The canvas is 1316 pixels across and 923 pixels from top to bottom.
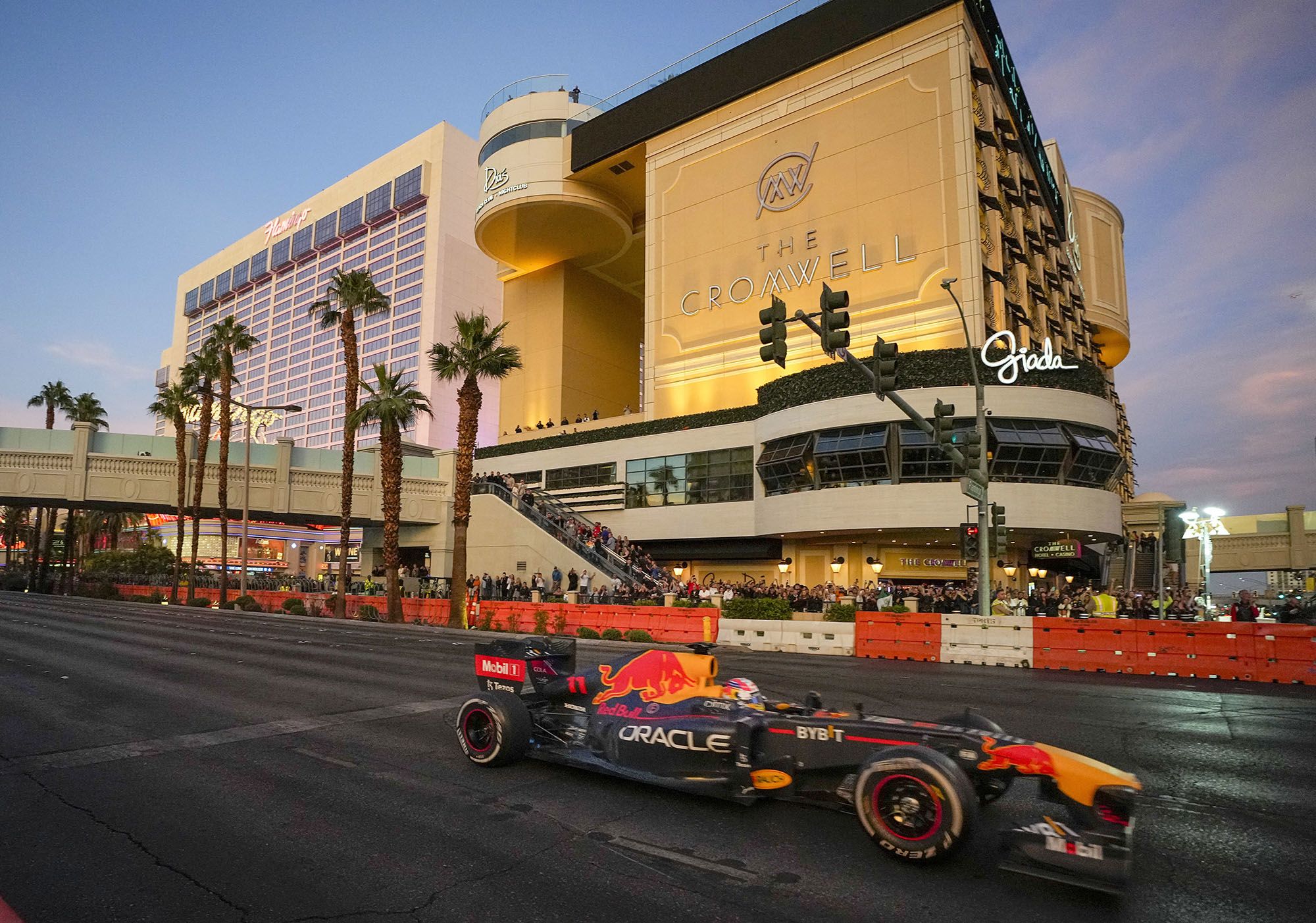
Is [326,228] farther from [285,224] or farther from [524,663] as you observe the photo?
[524,663]

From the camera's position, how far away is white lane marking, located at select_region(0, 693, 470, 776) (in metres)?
7.53

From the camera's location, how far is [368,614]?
34.8 metres

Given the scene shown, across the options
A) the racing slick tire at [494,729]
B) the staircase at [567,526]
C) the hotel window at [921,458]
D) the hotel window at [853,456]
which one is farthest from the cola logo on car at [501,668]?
the hotel window at [921,458]

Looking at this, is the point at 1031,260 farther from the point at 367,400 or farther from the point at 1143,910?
the point at 1143,910

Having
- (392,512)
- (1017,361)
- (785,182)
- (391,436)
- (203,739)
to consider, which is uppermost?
(785,182)

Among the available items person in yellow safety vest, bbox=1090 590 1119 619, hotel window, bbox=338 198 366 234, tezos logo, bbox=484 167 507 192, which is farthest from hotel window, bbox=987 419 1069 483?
hotel window, bbox=338 198 366 234

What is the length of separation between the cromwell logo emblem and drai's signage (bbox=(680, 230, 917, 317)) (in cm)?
206

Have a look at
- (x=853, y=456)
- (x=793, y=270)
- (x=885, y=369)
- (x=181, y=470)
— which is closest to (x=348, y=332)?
(x=181, y=470)

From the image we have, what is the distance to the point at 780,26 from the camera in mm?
42156

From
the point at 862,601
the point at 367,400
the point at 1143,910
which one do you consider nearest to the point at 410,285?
the point at 367,400

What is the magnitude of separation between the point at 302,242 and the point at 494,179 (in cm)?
11503

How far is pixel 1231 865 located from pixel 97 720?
38.2ft

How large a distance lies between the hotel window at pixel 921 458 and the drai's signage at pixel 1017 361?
237cm

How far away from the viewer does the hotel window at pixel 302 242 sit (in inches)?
5827
